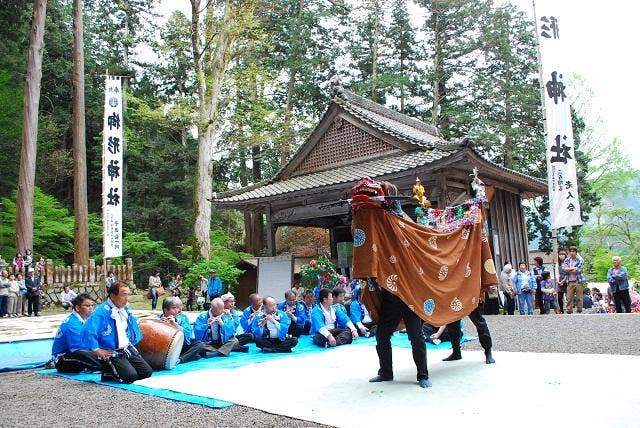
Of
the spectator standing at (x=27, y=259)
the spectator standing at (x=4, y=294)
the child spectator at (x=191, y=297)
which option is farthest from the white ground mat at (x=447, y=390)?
the spectator standing at (x=27, y=259)

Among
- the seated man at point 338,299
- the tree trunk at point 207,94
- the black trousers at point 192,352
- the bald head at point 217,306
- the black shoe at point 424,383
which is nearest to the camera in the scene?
the black shoe at point 424,383

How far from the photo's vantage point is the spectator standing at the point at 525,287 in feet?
39.4

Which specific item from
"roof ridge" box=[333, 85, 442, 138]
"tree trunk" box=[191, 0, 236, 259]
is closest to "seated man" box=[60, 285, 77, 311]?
"tree trunk" box=[191, 0, 236, 259]

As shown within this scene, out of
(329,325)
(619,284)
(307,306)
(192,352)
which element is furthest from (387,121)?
(192,352)

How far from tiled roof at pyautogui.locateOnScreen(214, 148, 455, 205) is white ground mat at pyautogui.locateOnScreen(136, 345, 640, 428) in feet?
21.6

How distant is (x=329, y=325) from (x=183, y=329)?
2603mm

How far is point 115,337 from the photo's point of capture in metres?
5.98

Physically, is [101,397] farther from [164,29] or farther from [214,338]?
[164,29]

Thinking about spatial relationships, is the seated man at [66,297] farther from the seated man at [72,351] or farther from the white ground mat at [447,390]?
the white ground mat at [447,390]

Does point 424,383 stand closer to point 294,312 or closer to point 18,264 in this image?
point 294,312

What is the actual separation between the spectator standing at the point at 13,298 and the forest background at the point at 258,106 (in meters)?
5.96

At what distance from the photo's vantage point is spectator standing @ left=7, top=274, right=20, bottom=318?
14.7 meters

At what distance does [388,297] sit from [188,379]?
2.44m

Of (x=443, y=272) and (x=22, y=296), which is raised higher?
(x=443, y=272)
